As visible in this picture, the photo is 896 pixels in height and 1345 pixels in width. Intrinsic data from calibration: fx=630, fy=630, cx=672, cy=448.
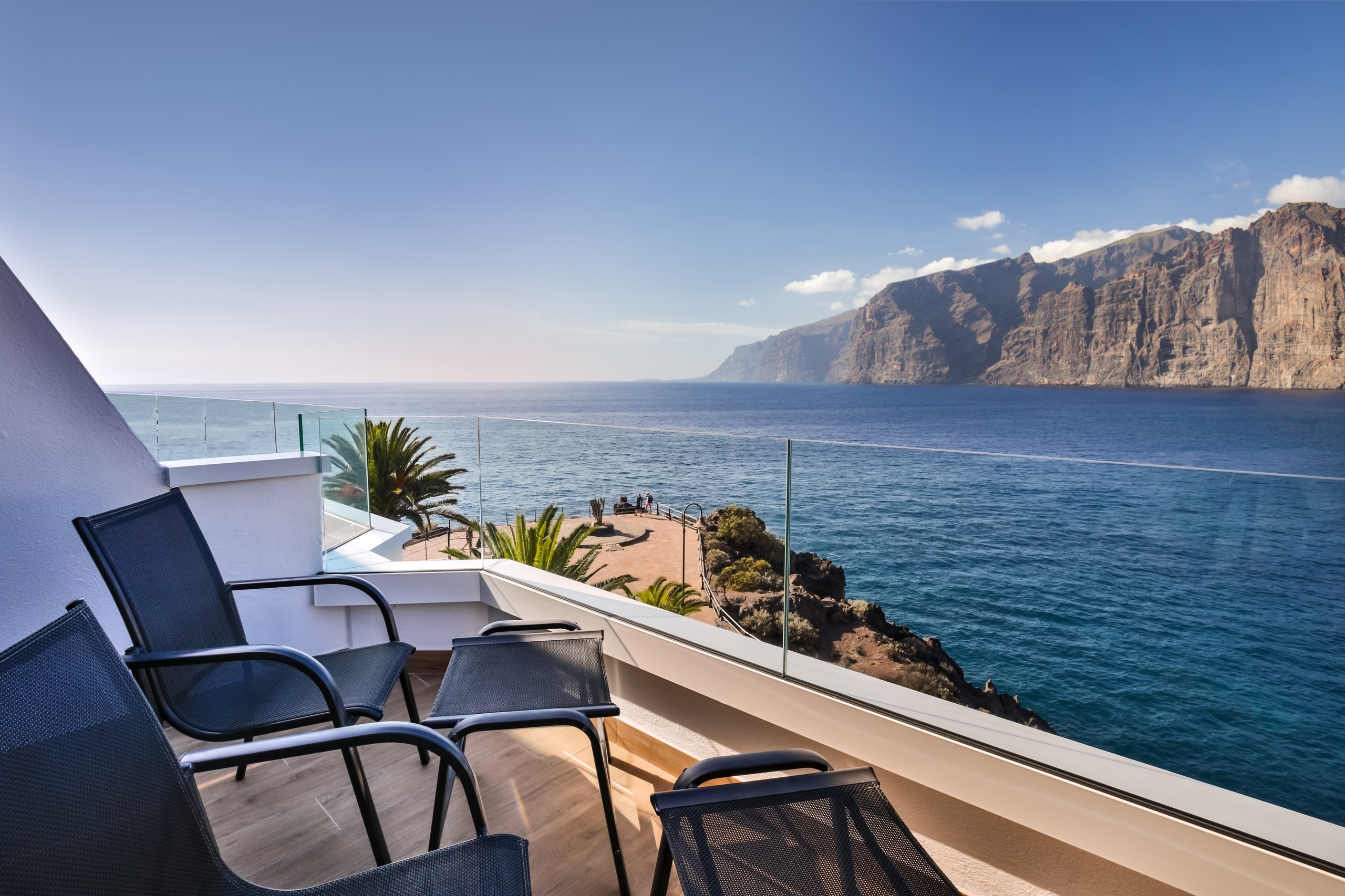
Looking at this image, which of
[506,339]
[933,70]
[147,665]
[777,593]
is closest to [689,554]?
[777,593]

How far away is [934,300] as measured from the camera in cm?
8612

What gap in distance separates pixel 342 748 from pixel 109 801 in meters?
0.35

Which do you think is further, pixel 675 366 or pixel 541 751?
pixel 675 366

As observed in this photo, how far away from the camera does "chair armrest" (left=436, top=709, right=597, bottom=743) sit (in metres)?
1.59

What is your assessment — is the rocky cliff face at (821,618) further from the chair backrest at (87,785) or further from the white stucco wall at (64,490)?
the white stucco wall at (64,490)

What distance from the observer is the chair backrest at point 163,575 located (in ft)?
5.65

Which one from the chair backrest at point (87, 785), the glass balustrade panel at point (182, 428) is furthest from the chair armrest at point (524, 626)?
the glass balustrade panel at point (182, 428)

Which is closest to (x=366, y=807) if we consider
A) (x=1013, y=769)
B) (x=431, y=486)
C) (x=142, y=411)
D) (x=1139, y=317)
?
(x=1013, y=769)

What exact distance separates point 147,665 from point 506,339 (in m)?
63.6

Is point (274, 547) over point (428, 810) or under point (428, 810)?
over

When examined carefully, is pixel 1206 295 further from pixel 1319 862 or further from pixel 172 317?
pixel 172 317

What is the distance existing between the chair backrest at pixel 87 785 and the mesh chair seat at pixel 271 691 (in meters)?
0.63

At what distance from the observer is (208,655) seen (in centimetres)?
162

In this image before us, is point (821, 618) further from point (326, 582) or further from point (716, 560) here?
point (326, 582)
